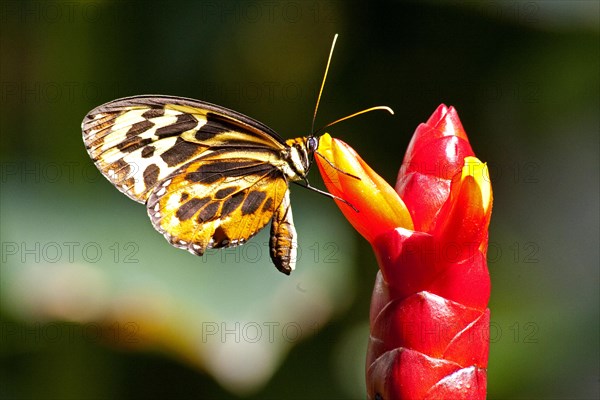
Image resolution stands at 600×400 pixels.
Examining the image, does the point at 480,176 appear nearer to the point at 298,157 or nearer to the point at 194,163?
the point at 298,157

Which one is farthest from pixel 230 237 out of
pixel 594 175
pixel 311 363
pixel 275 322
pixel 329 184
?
pixel 594 175

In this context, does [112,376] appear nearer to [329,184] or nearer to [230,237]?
[230,237]

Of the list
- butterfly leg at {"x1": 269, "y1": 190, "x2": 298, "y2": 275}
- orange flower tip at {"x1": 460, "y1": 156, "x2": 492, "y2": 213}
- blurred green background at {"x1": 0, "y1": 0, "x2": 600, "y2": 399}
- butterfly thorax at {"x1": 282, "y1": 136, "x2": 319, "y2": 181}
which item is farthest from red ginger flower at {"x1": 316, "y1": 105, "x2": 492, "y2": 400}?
blurred green background at {"x1": 0, "y1": 0, "x2": 600, "y2": 399}

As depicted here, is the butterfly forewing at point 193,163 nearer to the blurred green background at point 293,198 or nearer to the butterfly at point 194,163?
the butterfly at point 194,163

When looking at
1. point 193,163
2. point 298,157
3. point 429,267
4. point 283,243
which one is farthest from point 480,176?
point 193,163

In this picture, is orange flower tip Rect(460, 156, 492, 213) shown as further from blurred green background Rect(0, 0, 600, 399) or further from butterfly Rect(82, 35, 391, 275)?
blurred green background Rect(0, 0, 600, 399)

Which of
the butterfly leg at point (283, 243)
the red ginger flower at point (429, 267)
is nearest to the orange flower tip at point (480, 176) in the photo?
the red ginger flower at point (429, 267)

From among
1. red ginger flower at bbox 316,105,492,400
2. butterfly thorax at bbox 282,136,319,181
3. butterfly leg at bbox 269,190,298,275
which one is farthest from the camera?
butterfly thorax at bbox 282,136,319,181
